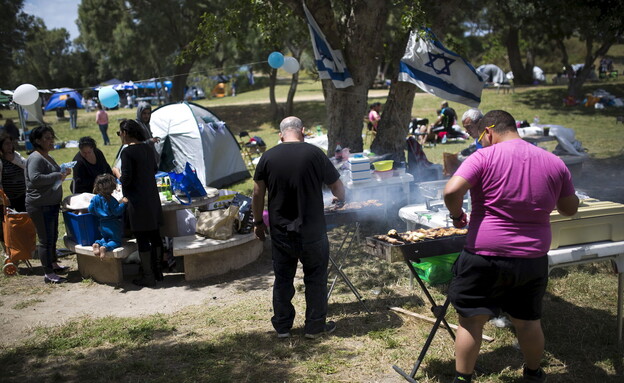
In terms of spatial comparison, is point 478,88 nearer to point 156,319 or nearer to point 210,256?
point 210,256

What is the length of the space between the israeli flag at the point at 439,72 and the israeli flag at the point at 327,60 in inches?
34.3

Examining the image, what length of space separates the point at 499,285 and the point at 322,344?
66.9 inches

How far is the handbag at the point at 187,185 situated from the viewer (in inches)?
235

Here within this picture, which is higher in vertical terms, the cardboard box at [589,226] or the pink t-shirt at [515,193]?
the pink t-shirt at [515,193]

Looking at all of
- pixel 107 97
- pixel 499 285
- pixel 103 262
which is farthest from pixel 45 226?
pixel 499 285

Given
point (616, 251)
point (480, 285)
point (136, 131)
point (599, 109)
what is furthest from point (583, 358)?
point (599, 109)

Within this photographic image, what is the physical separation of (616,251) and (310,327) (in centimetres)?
231

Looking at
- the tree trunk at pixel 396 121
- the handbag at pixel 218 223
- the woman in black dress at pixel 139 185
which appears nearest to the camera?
the woman in black dress at pixel 139 185

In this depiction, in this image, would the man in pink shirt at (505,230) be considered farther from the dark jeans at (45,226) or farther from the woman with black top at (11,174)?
the woman with black top at (11,174)

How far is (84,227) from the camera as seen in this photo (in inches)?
223

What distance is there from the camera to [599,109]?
771 inches

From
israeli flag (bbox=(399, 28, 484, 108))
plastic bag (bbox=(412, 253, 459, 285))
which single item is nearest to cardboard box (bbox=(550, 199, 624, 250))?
plastic bag (bbox=(412, 253, 459, 285))

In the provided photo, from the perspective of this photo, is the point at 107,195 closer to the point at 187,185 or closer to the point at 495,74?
the point at 187,185

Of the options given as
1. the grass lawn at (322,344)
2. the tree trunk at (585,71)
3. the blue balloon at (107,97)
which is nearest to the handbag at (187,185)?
A: the grass lawn at (322,344)
